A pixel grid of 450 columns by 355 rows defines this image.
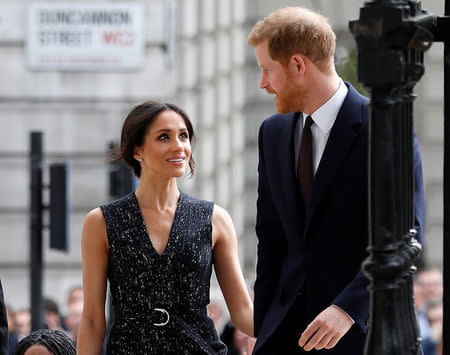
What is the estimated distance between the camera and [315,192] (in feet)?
14.0

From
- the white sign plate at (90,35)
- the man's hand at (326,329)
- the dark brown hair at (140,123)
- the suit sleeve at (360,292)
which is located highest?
the white sign plate at (90,35)

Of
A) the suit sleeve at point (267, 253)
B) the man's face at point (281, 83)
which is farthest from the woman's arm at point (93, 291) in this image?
the man's face at point (281, 83)

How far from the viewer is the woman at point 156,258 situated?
4883mm

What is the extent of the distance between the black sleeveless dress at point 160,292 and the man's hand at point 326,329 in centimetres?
89

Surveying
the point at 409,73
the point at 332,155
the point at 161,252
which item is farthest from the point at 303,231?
the point at 409,73

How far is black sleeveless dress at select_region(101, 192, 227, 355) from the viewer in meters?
4.88

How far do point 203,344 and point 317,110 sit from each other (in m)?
1.10

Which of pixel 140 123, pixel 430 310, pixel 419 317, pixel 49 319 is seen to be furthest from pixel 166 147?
pixel 49 319

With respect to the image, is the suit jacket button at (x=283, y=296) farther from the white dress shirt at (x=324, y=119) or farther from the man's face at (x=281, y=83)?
the man's face at (x=281, y=83)

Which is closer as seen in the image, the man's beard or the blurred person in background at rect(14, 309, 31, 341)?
the man's beard

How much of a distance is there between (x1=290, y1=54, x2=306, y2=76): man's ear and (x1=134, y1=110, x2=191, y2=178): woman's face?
0.81 m

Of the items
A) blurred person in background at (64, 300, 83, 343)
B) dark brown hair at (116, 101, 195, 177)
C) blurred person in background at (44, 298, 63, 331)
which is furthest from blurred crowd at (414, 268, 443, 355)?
dark brown hair at (116, 101, 195, 177)

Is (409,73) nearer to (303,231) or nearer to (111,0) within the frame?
(303,231)

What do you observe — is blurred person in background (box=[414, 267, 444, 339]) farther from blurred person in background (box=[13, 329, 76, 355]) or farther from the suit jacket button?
the suit jacket button
